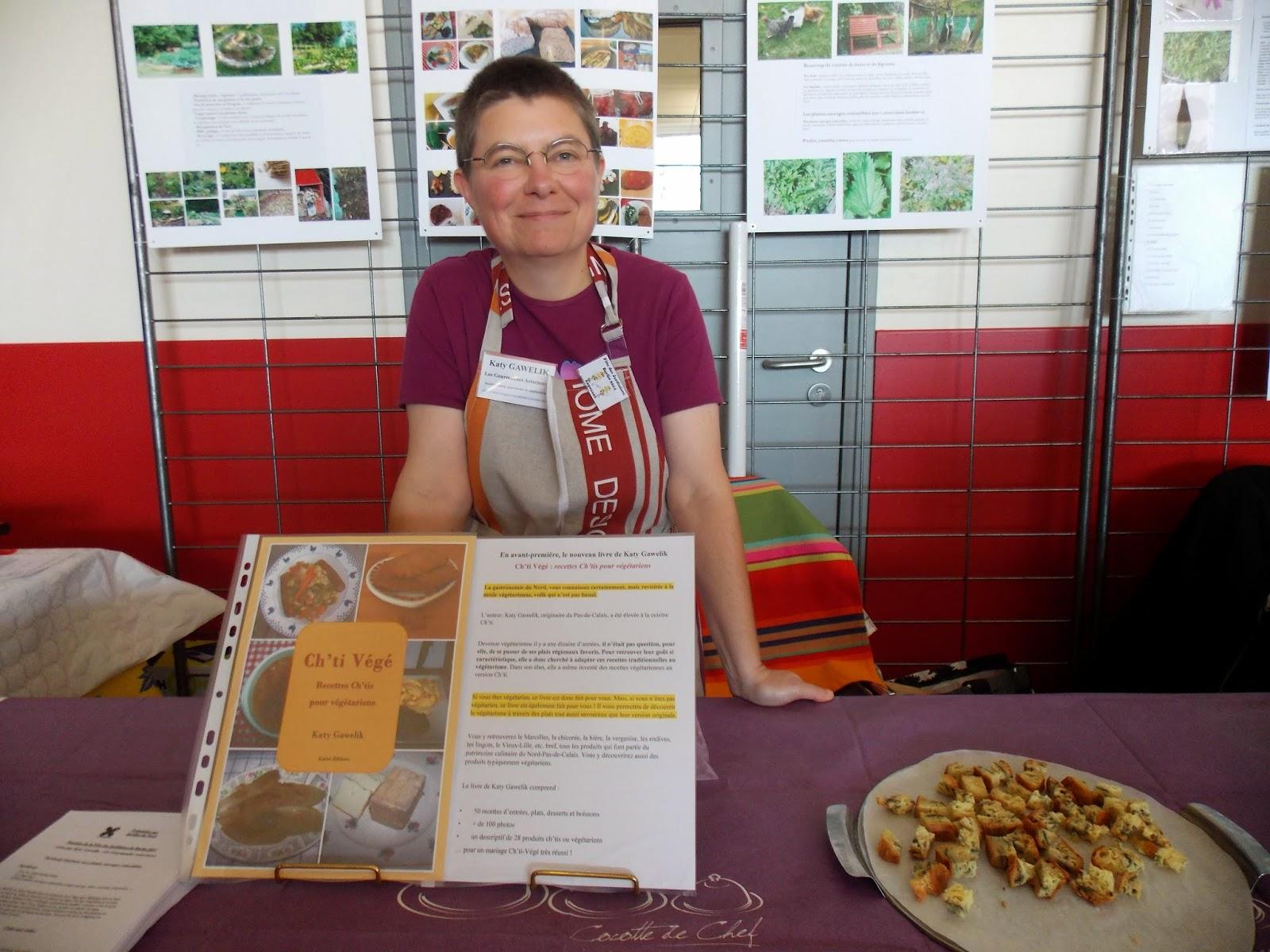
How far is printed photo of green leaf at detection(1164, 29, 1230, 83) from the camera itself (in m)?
1.88

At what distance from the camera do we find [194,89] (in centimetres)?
196

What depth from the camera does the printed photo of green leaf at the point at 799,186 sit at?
1.96 meters

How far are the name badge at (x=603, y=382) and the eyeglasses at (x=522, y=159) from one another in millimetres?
275

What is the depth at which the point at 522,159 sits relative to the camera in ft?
3.43

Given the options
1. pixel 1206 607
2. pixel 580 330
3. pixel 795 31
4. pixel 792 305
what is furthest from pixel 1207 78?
pixel 580 330

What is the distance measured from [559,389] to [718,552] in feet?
1.15

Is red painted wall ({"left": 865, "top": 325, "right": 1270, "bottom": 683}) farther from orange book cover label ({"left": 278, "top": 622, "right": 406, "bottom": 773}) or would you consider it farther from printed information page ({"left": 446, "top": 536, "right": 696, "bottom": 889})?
orange book cover label ({"left": 278, "top": 622, "right": 406, "bottom": 773})

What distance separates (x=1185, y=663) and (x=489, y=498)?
166cm

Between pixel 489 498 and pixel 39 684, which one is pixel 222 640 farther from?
pixel 39 684

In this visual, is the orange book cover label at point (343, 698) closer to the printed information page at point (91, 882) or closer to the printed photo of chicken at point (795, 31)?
the printed information page at point (91, 882)

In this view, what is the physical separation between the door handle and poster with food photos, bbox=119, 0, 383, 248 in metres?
1.08

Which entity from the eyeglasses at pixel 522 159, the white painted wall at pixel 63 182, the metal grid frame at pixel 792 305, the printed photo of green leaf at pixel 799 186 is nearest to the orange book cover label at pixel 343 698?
the eyeglasses at pixel 522 159

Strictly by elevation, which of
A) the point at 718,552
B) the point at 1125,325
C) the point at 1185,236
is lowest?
the point at 718,552

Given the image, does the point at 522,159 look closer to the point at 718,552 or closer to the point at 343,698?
the point at 718,552
